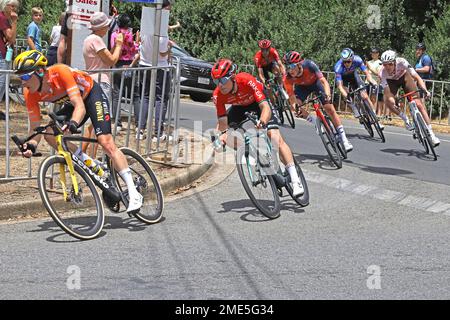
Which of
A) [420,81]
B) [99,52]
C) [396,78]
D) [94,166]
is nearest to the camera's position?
[94,166]

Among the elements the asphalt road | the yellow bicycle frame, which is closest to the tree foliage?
the asphalt road

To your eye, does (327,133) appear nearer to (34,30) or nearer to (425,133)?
(425,133)

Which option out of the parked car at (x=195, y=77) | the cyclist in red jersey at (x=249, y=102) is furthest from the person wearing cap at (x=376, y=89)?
the cyclist in red jersey at (x=249, y=102)

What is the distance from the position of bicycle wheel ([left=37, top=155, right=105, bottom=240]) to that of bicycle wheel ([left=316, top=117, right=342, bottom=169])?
504 centimetres

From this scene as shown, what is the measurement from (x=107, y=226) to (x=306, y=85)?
6004mm

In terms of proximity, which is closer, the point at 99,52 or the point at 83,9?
the point at 99,52

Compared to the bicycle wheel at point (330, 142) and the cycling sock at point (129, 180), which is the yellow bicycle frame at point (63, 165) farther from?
the bicycle wheel at point (330, 142)

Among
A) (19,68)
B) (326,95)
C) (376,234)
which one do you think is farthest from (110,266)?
(326,95)

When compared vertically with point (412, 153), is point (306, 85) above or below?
above

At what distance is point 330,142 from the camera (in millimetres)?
13094

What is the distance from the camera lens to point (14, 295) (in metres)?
6.41

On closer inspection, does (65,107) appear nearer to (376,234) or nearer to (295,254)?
(295,254)

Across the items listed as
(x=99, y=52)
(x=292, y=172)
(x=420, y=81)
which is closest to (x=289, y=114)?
(x=420, y=81)
